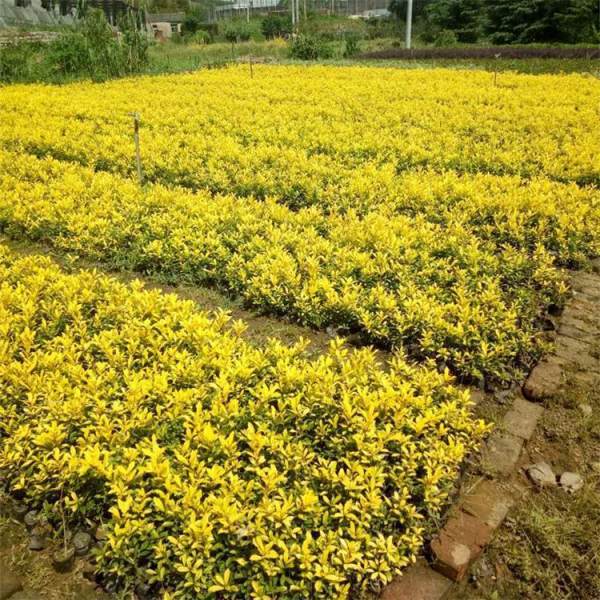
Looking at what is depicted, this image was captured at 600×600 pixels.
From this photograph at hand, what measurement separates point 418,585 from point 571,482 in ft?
3.86

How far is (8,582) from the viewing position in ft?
7.79

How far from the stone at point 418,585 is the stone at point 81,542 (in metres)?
1.42

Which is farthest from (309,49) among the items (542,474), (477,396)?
(542,474)

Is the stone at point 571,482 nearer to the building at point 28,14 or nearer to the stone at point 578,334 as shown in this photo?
the stone at point 578,334

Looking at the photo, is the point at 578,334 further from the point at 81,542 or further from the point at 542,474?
the point at 81,542

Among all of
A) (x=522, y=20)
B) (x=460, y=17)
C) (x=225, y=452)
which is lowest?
→ (x=225, y=452)

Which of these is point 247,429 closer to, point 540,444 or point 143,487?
point 143,487

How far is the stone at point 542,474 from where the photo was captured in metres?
2.94

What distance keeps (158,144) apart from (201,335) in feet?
19.3

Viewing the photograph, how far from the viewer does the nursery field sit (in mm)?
2393

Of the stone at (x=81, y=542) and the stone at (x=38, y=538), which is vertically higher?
the stone at (x=81, y=542)

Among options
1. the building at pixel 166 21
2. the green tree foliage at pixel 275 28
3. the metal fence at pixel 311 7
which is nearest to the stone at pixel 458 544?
the green tree foliage at pixel 275 28

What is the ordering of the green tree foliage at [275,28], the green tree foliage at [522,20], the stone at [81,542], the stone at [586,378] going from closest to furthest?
the stone at [81,542], the stone at [586,378], the green tree foliage at [522,20], the green tree foliage at [275,28]

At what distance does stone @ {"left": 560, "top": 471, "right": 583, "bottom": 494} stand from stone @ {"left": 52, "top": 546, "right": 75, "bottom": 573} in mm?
2609
